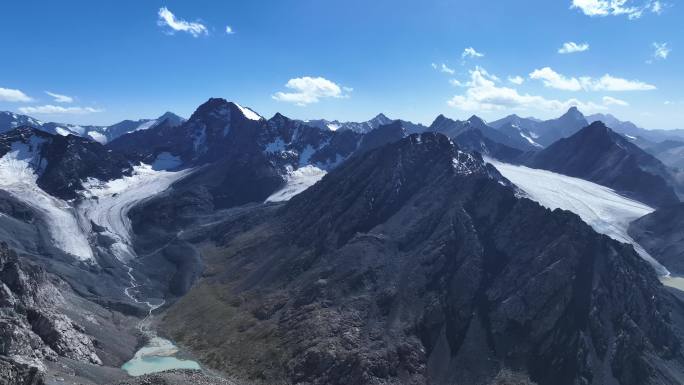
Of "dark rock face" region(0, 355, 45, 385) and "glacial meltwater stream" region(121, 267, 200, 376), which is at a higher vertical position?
"dark rock face" region(0, 355, 45, 385)

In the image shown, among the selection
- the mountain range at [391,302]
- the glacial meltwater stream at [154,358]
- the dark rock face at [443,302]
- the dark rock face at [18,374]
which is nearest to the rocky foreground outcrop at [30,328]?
the dark rock face at [18,374]

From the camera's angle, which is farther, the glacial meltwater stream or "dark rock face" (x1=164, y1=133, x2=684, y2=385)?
the glacial meltwater stream

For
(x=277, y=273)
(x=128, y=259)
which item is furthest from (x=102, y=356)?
(x=128, y=259)

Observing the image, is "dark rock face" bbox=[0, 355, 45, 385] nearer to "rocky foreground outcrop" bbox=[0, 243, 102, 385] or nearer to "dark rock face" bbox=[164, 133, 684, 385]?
"rocky foreground outcrop" bbox=[0, 243, 102, 385]

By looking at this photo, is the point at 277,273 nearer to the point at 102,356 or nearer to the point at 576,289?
the point at 102,356

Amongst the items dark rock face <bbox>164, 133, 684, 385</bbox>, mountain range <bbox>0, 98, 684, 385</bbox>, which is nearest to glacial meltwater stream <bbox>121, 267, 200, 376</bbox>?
mountain range <bbox>0, 98, 684, 385</bbox>

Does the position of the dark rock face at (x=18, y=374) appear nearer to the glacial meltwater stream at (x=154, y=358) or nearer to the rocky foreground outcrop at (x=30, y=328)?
the rocky foreground outcrop at (x=30, y=328)

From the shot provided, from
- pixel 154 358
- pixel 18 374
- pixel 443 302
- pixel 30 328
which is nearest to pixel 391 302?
pixel 443 302
